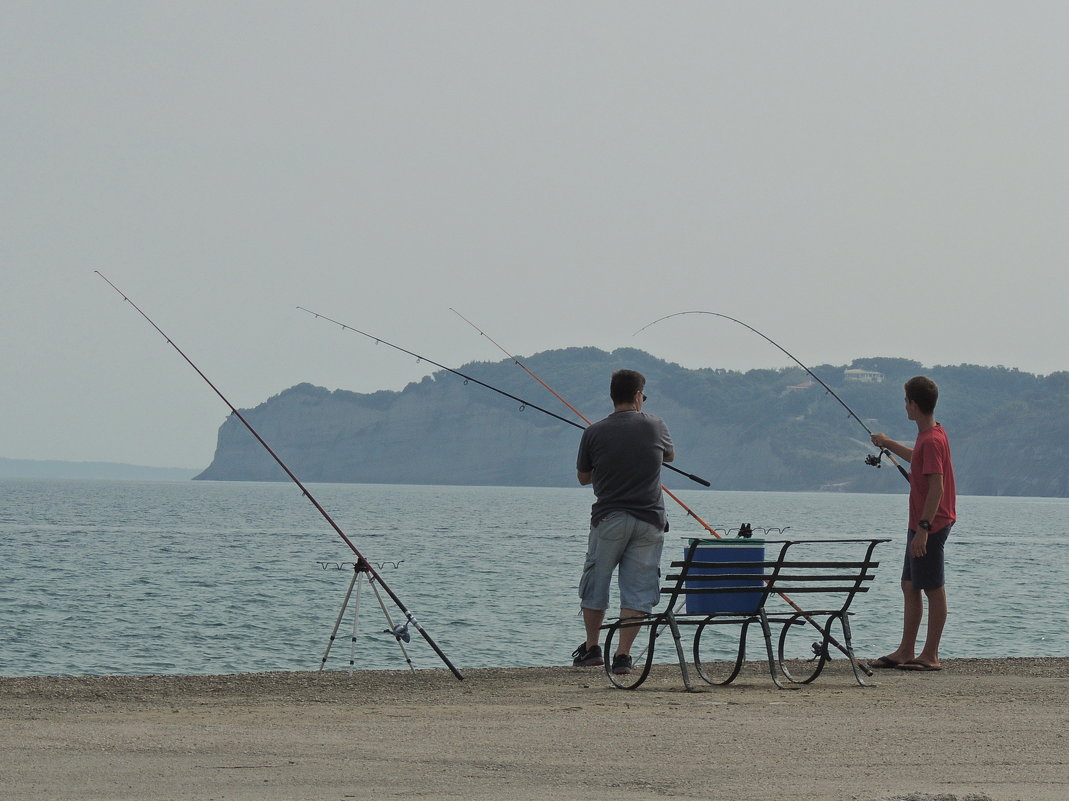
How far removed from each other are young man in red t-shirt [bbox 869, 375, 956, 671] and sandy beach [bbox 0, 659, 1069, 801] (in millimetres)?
374

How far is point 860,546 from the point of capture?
57.0 metres

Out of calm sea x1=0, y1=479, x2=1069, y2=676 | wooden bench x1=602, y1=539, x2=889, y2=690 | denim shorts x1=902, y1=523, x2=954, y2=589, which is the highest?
denim shorts x1=902, y1=523, x2=954, y2=589

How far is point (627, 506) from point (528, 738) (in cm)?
178

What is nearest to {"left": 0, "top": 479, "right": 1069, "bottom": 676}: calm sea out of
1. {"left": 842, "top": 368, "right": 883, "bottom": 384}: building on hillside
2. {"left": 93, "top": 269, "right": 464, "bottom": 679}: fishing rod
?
{"left": 93, "top": 269, "right": 464, "bottom": 679}: fishing rod

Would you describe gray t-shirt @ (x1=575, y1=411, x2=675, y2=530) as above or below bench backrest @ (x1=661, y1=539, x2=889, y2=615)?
above

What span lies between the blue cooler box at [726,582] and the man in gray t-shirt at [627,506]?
23 cm

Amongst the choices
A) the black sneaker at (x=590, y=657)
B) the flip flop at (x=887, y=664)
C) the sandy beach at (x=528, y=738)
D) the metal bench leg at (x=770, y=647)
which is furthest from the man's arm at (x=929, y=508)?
the black sneaker at (x=590, y=657)

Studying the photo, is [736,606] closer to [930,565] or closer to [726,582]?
[726,582]

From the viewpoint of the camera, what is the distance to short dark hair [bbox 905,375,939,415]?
7.88 m

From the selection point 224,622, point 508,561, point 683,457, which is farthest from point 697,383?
point 224,622

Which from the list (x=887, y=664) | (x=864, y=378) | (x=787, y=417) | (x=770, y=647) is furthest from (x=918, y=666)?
(x=787, y=417)

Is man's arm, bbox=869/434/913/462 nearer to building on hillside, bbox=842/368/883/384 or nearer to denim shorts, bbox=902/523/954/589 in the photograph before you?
denim shorts, bbox=902/523/954/589

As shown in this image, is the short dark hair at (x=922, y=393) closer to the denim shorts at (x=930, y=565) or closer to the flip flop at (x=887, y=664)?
the denim shorts at (x=930, y=565)

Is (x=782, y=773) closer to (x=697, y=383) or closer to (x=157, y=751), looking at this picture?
(x=157, y=751)
